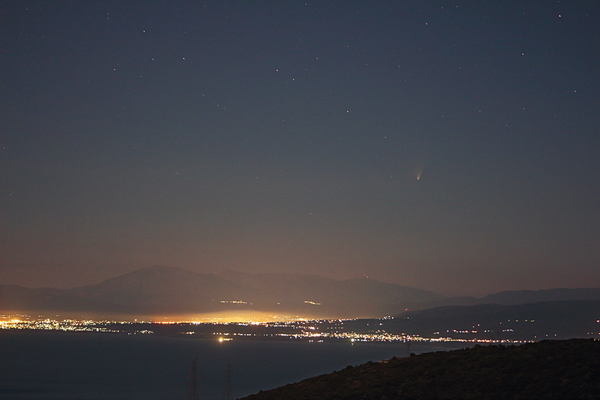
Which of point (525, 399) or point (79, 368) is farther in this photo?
point (79, 368)

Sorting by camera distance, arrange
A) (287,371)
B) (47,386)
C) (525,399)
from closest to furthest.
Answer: (525,399), (47,386), (287,371)

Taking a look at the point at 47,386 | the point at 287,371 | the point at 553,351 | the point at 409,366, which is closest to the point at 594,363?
the point at 553,351

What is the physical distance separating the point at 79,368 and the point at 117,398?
77329 millimetres

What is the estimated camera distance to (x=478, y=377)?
85.4 feet

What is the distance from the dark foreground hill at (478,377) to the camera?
23484 mm

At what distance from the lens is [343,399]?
27.2 m

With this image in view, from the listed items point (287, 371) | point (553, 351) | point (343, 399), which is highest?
point (553, 351)

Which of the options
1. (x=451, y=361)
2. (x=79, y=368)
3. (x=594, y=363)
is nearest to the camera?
(x=594, y=363)

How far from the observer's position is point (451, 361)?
2959 centimetres

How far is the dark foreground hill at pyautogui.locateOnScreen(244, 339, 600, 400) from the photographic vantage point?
23484 mm

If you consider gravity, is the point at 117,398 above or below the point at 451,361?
below

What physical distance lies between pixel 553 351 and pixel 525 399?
226 inches

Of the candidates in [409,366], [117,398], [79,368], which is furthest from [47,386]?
[409,366]

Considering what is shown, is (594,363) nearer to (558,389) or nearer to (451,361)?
(558,389)
